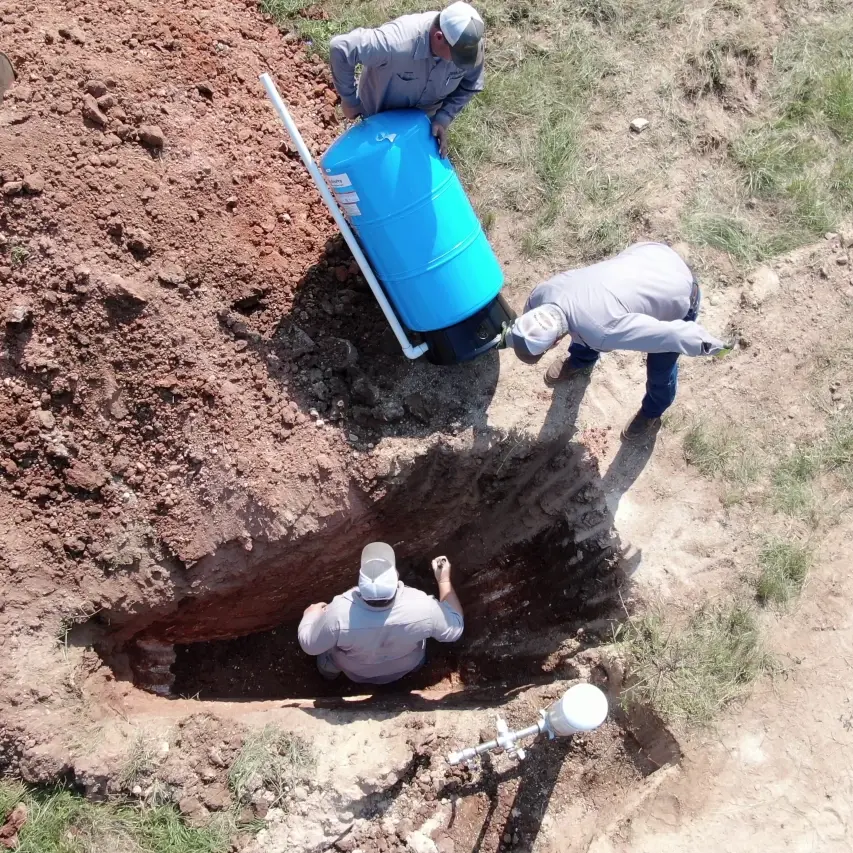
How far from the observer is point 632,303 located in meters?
3.13

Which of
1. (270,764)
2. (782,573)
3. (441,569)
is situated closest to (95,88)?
(441,569)

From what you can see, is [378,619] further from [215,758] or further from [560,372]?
[560,372]

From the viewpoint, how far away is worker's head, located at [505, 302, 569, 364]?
2.97 metres

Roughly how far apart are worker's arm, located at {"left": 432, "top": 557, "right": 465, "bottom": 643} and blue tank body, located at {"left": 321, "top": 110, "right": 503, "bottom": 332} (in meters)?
1.42

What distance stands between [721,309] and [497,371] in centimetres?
144

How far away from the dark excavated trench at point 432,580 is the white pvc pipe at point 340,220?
64 centimetres

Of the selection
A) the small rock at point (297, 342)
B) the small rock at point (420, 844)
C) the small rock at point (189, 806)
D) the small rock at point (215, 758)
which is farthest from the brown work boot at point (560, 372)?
the small rock at point (189, 806)

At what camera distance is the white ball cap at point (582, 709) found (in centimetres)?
297

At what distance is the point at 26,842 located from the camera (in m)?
3.26

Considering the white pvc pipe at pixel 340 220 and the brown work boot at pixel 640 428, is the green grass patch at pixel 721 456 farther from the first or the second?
the white pvc pipe at pixel 340 220

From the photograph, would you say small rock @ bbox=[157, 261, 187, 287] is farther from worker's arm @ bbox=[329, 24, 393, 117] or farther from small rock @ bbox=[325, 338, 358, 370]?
worker's arm @ bbox=[329, 24, 393, 117]

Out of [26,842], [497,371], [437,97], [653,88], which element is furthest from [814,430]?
[26,842]

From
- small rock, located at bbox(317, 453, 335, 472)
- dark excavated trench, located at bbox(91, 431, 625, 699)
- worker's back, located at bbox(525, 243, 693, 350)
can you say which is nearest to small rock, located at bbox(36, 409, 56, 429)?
dark excavated trench, located at bbox(91, 431, 625, 699)

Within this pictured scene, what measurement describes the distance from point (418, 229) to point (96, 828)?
3.27m
